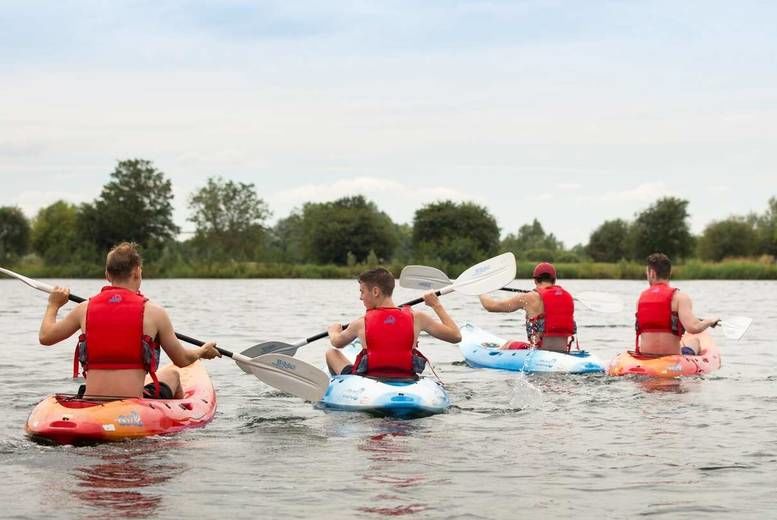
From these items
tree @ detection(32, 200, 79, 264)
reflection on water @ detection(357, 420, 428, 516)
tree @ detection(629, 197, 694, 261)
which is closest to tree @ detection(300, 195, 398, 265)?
tree @ detection(629, 197, 694, 261)

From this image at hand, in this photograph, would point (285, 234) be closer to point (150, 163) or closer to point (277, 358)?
point (150, 163)

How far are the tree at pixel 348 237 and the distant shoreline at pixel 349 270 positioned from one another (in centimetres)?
781

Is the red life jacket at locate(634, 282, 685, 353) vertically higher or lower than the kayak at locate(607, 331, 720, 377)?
higher

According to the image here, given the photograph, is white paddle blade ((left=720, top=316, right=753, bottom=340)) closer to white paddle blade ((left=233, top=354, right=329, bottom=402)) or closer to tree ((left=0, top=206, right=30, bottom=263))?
white paddle blade ((left=233, top=354, right=329, bottom=402))

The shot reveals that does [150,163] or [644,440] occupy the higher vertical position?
[150,163]

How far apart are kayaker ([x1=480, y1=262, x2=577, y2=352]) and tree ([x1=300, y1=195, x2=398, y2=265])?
64180mm

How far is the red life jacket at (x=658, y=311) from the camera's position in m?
11.7

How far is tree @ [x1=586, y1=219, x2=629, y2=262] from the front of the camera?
291ft

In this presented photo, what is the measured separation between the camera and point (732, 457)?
299 inches

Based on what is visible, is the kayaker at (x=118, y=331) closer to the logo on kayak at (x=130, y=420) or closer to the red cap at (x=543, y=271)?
the logo on kayak at (x=130, y=420)

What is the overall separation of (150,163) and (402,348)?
70192 millimetres

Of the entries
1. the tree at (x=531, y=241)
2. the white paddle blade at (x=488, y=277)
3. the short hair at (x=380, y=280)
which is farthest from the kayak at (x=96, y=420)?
the tree at (x=531, y=241)

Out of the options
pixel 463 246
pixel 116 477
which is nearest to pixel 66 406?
pixel 116 477

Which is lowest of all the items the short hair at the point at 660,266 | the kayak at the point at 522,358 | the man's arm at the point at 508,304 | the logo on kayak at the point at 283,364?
the kayak at the point at 522,358
